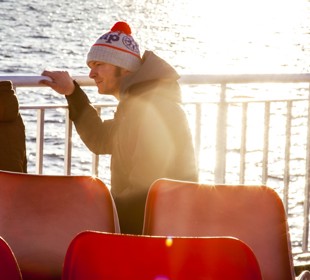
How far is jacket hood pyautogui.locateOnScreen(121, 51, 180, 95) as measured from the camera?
4.07 m

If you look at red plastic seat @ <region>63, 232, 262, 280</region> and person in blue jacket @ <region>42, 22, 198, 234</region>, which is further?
person in blue jacket @ <region>42, 22, 198, 234</region>

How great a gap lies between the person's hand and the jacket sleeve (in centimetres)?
3

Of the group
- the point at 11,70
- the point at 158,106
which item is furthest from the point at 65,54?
the point at 158,106

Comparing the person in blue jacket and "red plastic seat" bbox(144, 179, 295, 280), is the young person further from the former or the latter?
"red plastic seat" bbox(144, 179, 295, 280)

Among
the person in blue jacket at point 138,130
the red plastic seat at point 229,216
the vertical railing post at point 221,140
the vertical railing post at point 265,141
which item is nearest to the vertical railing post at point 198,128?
the vertical railing post at point 221,140

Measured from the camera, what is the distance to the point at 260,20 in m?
75.1

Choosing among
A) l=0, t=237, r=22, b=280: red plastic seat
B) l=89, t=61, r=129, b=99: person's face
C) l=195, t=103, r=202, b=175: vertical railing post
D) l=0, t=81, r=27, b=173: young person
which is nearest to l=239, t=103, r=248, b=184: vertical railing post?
l=195, t=103, r=202, b=175: vertical railing post

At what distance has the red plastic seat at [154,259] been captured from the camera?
2.30 metres

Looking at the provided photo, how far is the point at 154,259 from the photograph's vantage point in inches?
90.4

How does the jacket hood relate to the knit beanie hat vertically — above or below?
below

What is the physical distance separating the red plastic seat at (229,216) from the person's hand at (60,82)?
4.67 feet

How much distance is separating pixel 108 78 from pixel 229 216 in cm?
148

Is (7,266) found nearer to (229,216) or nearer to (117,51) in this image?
(229,216)

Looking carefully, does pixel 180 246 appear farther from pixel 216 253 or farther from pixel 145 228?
pixel 145 228
